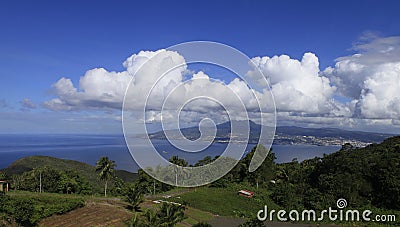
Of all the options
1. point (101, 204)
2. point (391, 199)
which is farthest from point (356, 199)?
point (101, 204)

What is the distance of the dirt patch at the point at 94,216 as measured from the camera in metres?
19.9

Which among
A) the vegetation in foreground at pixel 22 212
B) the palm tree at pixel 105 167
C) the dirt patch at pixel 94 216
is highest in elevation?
the palm tree at pixel 105 167

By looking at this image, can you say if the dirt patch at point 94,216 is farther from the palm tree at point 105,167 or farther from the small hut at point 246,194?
the small hut at point 246,194

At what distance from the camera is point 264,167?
41.4 metres

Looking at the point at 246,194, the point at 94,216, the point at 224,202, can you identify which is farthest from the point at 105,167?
the point at 246,194

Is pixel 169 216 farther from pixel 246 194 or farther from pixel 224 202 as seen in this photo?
pixel 246 194

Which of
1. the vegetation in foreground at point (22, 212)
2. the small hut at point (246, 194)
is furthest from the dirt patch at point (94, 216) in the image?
the small hut at point (246, 194)

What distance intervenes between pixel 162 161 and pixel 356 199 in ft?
93.3

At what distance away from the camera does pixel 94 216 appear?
21.6m

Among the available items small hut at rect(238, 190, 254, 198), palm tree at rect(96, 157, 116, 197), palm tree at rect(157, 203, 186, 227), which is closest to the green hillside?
palm tree at rect(96, 157, 116, 197)

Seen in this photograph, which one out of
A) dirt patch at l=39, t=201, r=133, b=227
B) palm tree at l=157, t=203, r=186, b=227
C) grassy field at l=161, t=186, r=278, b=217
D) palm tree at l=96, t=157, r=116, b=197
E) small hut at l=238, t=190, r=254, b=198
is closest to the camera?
palm tree at l=157, t=203, r=186, b=227

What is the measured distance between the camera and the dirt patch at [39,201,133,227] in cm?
1991

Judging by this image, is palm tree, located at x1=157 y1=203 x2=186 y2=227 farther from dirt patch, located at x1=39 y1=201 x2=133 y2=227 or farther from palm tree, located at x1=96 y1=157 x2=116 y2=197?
palm tree, located at x1=96 y1=157 x2=116 y2=197

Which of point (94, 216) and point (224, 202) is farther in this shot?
point (224, 202)
